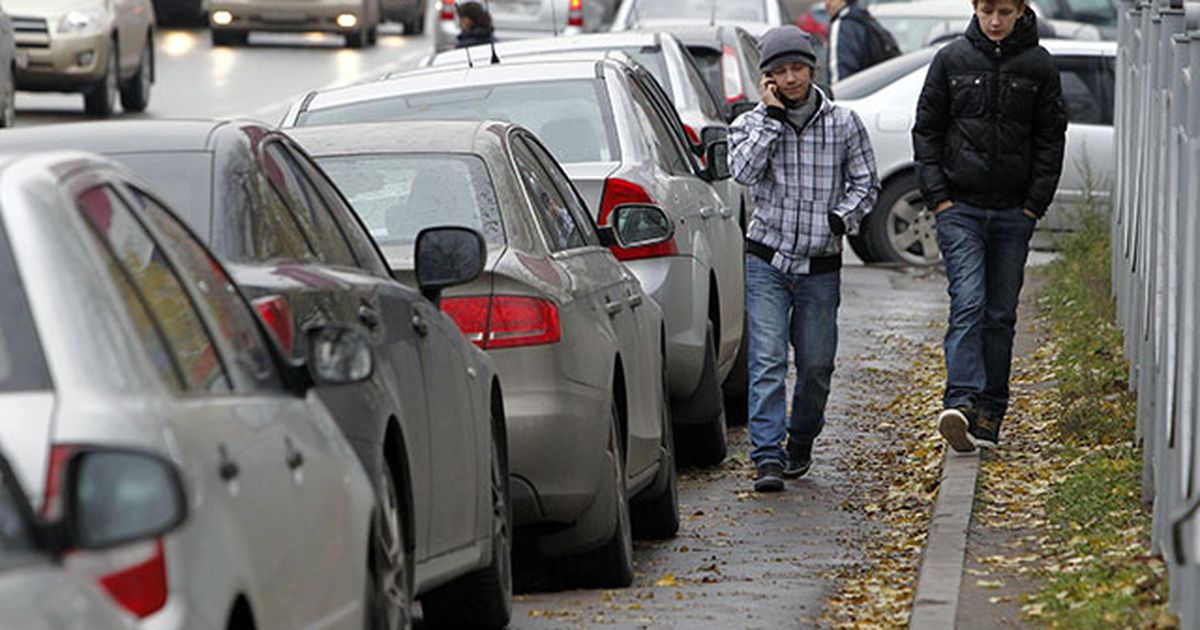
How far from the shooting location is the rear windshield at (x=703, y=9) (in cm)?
3058

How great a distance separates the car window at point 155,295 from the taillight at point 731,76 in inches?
641

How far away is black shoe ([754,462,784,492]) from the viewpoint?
37.8ft

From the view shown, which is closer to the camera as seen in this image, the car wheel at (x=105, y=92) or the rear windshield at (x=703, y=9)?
the car wheel at (x=105, y=92)

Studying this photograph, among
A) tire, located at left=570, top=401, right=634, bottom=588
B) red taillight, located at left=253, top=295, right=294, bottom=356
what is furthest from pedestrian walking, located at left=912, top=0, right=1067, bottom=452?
red taillight, located at left=253, top=295, right=294, bottom=356

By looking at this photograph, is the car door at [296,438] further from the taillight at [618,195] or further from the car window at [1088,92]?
the car window at [1088,92]

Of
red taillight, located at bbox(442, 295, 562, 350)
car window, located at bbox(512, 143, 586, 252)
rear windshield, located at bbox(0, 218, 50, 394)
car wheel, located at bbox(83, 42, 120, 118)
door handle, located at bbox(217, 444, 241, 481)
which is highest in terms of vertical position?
rear windshield, located at bbox(0, 218, 50, 394)

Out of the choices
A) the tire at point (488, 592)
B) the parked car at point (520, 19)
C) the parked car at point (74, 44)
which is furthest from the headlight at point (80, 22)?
the tire at point (488, 592)

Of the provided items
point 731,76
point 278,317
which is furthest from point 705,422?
point 731,76

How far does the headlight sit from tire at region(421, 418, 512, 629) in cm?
2179

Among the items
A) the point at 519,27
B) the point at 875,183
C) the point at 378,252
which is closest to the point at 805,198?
the point at 875,183

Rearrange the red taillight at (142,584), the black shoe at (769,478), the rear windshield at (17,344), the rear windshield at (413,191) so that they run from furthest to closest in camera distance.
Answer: the black shoe at (769,478) → the rear windshield at (413,191) → the rear windshield at (17,344) → the red taillight at (142,584)

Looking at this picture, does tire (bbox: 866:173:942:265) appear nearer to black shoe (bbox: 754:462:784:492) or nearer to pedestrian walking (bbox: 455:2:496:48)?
pedestrian walking (bbox: 455:2:496:48)

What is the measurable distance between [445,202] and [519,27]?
1158 inches

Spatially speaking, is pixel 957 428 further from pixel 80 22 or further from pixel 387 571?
pixel 80 22
